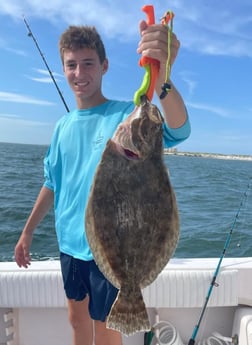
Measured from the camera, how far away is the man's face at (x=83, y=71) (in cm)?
229

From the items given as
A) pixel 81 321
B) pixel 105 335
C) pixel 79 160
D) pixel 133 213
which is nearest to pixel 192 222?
pixel 81 321

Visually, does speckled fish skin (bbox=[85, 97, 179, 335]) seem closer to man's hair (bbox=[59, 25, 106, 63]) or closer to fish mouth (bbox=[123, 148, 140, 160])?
fish mouth (bbox=[123, 148, 140, 160])

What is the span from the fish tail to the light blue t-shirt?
0.65 meters

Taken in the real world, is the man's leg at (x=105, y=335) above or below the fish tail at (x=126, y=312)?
below

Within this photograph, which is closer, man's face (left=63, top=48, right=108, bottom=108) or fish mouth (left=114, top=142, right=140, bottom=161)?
fish mouth (left=114, top=142, right=140, bottom=161)

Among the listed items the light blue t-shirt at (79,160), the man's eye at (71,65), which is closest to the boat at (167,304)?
the light blue t-shirt at (79,160)

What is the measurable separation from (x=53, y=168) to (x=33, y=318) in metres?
1.80

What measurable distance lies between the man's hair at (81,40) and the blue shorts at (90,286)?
4.19ft

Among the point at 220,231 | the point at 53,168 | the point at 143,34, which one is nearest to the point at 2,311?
the point at 53,168

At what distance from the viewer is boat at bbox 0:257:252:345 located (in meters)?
3.41

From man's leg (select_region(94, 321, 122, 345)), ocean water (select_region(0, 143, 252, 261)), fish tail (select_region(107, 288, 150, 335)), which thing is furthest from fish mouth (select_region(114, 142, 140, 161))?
ocean water (select_region(0, 143, 252, 261))

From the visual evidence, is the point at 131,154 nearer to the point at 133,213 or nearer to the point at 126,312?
the point at 133,213

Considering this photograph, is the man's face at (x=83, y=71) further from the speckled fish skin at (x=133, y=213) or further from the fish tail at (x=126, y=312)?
the fish tail at (x=126, y=312)

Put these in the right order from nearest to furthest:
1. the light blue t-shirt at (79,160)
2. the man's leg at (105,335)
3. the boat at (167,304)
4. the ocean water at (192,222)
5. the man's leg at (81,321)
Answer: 1. the light blue t-shirt at (79,160)
2. the man's leg at (105,335)
3. the man's leg at (81,321)
4. the boat at (167,304)
5. the ocean water at (192,222)
